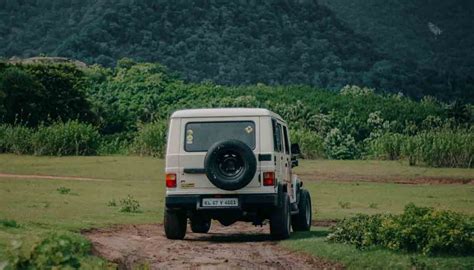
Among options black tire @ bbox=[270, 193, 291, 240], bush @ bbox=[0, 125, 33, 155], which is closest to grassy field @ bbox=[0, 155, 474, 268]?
black tire @ bbox=[270, 193, 291, 240]

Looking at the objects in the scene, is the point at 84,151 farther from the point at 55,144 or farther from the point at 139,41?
the point at 139,41

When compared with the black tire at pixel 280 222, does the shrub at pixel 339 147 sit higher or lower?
higher

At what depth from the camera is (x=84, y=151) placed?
62625mm

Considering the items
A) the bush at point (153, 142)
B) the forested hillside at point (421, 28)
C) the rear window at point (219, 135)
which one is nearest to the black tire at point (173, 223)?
the rear window at point (219, 135)

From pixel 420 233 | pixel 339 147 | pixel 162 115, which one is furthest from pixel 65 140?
pixel 420 233

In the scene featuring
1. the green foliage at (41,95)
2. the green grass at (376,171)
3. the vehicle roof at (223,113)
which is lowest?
the green grass at (376,171)

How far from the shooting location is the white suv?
2098 centimetres

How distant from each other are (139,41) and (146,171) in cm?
8727

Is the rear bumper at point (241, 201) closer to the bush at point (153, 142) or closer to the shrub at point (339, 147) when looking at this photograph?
the bush at point (153, 142)

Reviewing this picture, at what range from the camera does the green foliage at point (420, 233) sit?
53.3 feet

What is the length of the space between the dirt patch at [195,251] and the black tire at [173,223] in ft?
0.63

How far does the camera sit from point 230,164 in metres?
21.0

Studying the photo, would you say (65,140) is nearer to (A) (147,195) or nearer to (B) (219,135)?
(A) (147,195)

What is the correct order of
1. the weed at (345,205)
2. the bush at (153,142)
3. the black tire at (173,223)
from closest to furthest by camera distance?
the black tire at (173,223) < the weed at (345,205) < the bush at (153,142)
